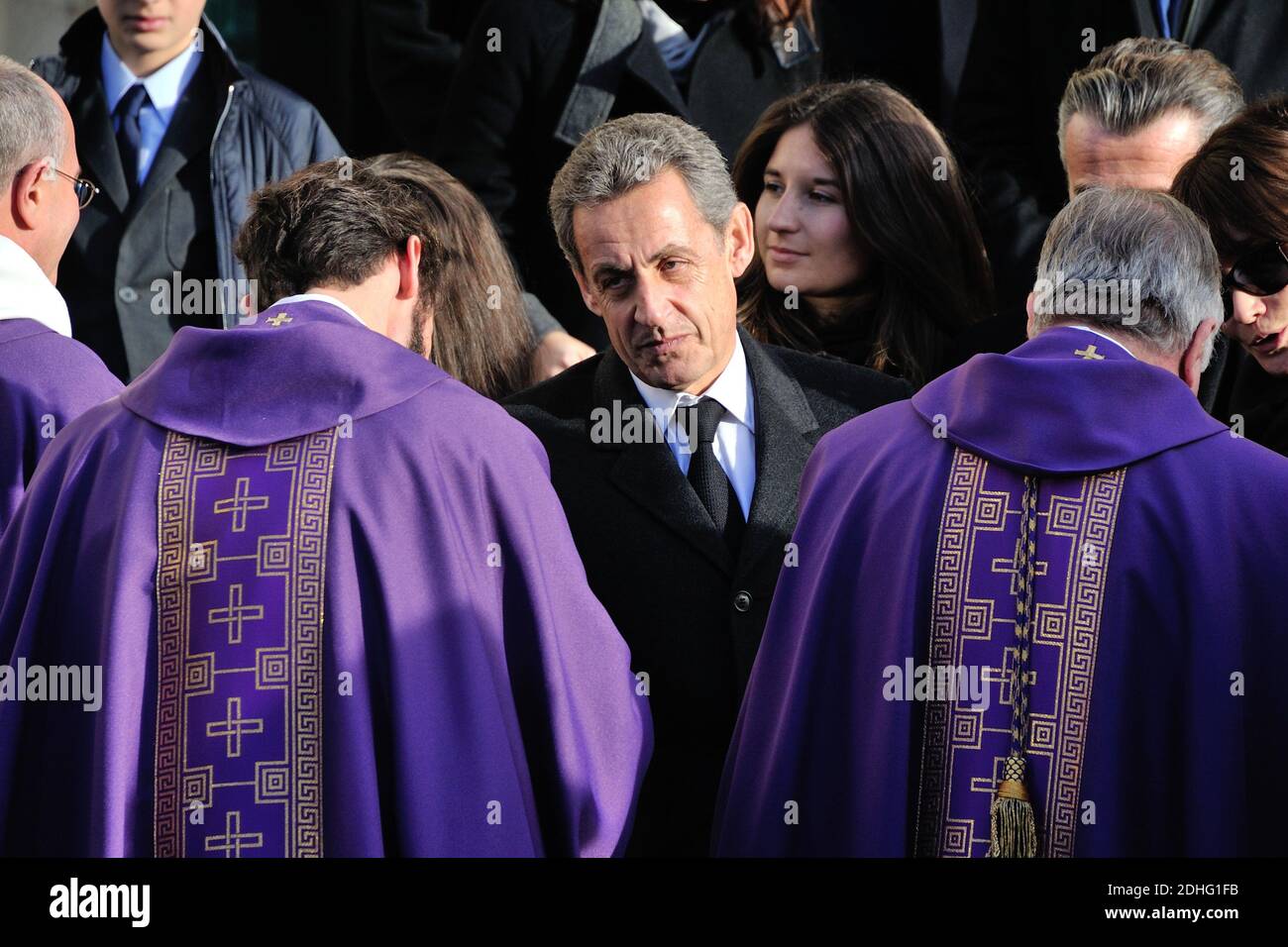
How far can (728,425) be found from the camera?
14.5 ft

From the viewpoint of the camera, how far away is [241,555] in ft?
12.0

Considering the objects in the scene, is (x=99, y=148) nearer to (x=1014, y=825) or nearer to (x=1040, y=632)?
(x=1040, y=632)

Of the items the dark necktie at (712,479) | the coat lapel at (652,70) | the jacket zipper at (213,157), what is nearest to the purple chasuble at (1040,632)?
the dark necktie at (712,479)

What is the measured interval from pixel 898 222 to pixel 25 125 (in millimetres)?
2290

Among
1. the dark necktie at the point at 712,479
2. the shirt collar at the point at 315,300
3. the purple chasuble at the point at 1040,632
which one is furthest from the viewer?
the dark necktie at the point at 712,479

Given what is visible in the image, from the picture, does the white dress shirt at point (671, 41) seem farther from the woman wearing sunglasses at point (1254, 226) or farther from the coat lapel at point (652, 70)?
the woman wearing sunglasses at point (1254, 226)

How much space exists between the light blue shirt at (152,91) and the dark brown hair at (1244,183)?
3.21m

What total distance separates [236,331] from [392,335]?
350 millimetres

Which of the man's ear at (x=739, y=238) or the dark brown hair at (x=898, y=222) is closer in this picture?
the man's ear at (x=739, y=238)

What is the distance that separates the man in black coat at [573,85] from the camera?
591 centimetres

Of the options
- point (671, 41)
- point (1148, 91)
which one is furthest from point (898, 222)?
point (671, 41)

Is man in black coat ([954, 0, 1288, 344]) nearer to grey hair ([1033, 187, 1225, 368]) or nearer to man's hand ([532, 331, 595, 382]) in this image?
man's hand ([532, 331, 595, 382])
